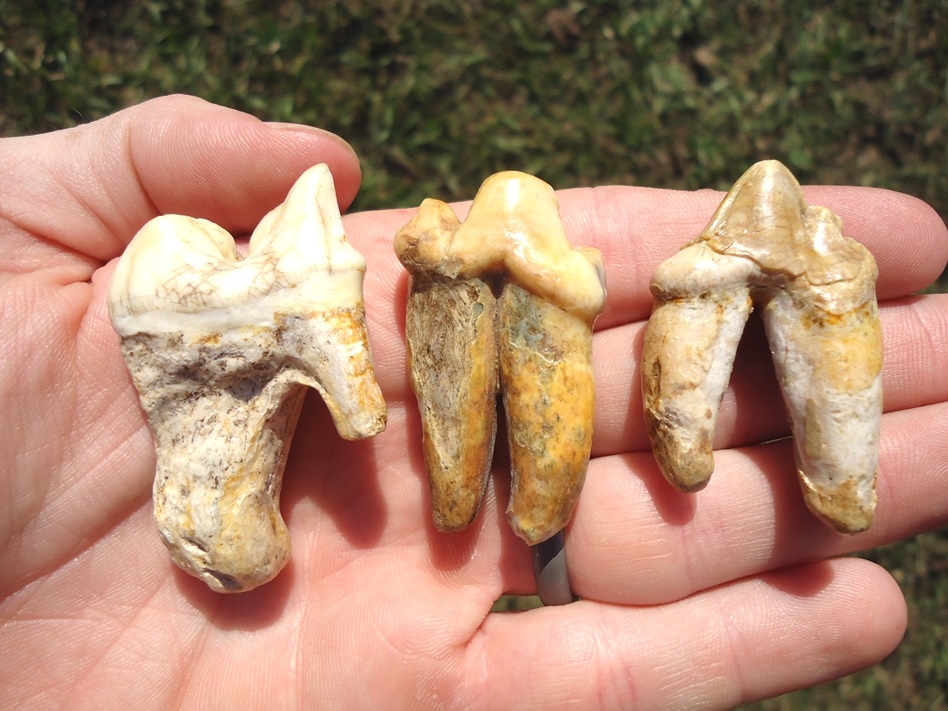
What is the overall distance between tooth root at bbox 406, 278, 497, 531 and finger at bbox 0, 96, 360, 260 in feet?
2.12

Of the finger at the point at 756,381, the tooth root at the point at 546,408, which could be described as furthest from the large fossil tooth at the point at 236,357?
the finger at the point at 756,381

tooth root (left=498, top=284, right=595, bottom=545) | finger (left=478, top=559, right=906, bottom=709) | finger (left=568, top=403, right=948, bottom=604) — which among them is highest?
tooth root (left=498, top=284, right=595, bottom=545)

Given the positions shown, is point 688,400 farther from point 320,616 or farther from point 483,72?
point 483,72

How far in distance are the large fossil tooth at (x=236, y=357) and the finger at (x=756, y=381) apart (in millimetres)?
789

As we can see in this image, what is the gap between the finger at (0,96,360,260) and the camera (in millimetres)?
2516

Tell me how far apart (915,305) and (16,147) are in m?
2.88

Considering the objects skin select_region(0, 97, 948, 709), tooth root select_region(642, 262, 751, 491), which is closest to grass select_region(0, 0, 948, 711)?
skin select_region(0, 97, 948, 709)

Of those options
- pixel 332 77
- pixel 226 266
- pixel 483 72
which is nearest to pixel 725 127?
pixel 483 72

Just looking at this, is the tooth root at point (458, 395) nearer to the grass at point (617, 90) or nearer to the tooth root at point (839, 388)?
the tooth root at point (839, 388)

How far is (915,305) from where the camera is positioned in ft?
8.88

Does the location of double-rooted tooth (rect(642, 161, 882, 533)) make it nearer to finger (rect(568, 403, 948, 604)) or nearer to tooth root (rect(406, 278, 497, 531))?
finger (rect(568, 403, 948, 604))

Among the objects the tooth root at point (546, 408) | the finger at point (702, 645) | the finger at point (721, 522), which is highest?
the tooth root at point (546, 408)

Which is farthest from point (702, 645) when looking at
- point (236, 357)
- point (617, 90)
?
point (617, 90)

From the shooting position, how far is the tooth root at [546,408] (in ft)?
7.61
